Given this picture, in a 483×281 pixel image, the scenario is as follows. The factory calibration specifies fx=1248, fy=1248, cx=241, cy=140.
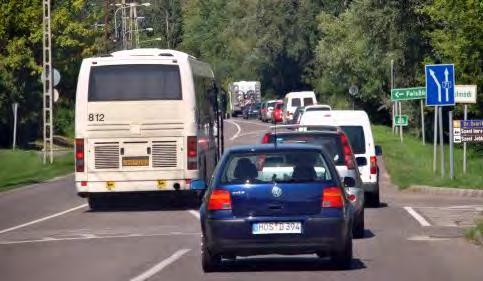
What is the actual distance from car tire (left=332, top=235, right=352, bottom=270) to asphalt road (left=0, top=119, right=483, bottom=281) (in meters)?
0.14

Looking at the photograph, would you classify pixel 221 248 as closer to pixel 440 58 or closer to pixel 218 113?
pixel 218 113

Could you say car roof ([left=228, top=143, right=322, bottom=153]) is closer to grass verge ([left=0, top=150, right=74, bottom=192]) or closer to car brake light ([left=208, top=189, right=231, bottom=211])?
car brake light ([left=208, top=189, right=231, bottom=211])

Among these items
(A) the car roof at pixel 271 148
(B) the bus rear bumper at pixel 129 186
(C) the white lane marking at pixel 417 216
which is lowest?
(C) the white lane marking at pixel 417 216

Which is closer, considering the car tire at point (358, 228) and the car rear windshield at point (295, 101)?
the car tire at point (358, 228)

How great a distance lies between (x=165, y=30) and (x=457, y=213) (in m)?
143

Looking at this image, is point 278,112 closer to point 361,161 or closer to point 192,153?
point 192,153

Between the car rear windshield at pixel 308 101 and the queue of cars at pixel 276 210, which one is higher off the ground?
the car rear windshield at pixel 308 101

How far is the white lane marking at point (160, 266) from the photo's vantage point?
48.1 feet

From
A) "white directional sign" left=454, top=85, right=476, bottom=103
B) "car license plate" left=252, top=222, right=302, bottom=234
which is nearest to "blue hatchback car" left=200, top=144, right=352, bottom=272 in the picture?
"car license plate" left=252, top=222, right=302, bottom=234

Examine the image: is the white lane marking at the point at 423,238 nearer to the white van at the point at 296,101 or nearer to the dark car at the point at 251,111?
the white van at the point at 296,101

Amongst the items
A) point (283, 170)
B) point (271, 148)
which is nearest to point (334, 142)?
point (283, 170)

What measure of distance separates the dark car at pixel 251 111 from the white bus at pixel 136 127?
77.1 m

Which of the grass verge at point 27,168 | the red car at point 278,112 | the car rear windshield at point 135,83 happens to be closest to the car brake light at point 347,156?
the car rear windshield at point 135,83

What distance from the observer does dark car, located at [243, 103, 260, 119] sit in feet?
346
